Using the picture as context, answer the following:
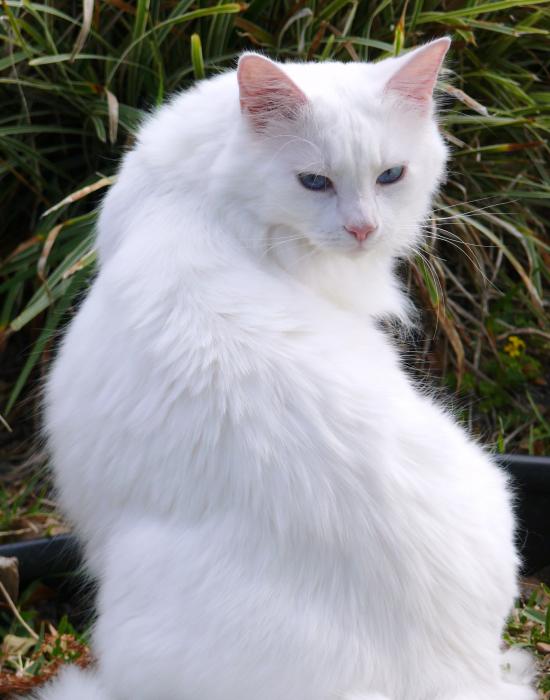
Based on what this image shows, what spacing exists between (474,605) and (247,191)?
89cm

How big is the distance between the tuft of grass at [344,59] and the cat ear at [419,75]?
107 centimetres

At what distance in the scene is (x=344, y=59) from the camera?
3.28 m

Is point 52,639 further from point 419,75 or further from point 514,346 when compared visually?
point 514,346

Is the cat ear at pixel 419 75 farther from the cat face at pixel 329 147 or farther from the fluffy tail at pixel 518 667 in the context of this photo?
the fluffy tail at pixel 518 667

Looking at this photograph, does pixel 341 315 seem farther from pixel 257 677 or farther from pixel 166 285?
pixel 257 677

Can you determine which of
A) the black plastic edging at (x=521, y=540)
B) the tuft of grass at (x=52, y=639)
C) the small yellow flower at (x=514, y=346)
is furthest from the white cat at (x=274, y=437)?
the small yellow flower at (x=514, y=346)

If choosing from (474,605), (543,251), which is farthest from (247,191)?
(543,251)

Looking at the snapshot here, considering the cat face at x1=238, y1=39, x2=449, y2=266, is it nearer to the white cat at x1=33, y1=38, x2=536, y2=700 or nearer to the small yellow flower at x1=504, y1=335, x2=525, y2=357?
the white cat at x1=33, y1=38, x2=536, y2=700

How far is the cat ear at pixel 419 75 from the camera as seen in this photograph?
1.89 meters

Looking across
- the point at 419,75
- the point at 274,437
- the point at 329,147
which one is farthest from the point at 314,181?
the point at 274,437

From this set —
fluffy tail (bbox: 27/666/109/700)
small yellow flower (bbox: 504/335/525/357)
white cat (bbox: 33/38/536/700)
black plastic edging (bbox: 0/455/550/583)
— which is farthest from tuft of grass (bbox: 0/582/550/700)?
small yellow flower (bbox: 504/335/525/357)

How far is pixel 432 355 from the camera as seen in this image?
11.0ft

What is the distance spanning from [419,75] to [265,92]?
0.33 m

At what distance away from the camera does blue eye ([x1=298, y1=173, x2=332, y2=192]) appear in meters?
1.85
